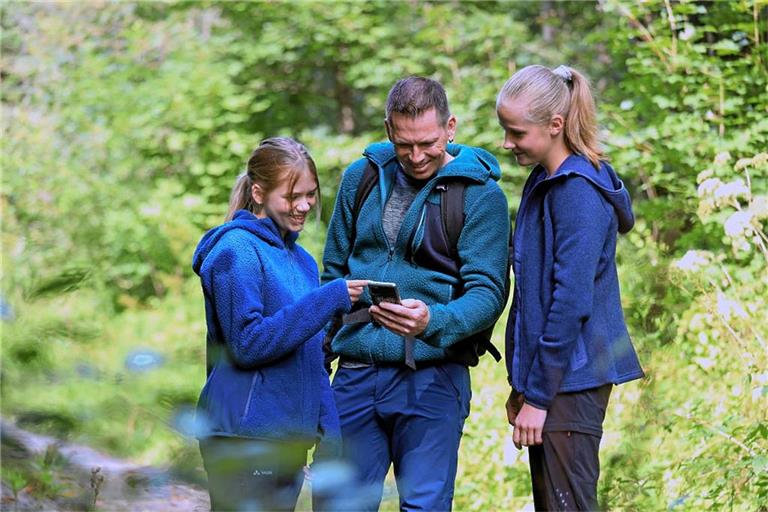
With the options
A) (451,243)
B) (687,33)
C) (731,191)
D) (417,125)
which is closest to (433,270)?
(451,243)

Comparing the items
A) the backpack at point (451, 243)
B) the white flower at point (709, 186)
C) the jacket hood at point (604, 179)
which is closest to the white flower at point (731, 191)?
the white flower at point (709, 186)

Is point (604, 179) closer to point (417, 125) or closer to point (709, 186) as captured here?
point (417, 125)

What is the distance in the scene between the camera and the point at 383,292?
9.45 feet

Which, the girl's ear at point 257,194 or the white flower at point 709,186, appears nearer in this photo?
the girl's ear at point 257,194

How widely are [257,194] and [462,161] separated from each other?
64cm

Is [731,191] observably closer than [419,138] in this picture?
No

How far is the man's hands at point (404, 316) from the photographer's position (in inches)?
112

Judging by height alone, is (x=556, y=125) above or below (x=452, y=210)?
above

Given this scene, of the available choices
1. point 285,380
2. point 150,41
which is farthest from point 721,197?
point 150,41

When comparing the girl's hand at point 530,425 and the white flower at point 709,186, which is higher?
the girl's hand at point 530,425

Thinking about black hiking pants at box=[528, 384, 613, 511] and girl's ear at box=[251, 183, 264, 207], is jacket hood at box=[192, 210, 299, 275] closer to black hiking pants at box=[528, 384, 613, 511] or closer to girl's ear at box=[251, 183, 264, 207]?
girl's ear at box=[251, 183, 264, 207]

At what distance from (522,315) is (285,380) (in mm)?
711

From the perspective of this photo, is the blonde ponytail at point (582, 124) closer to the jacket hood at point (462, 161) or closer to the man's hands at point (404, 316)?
the jacket hood at point (462, 161)

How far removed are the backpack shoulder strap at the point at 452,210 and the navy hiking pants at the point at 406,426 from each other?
396 mm
